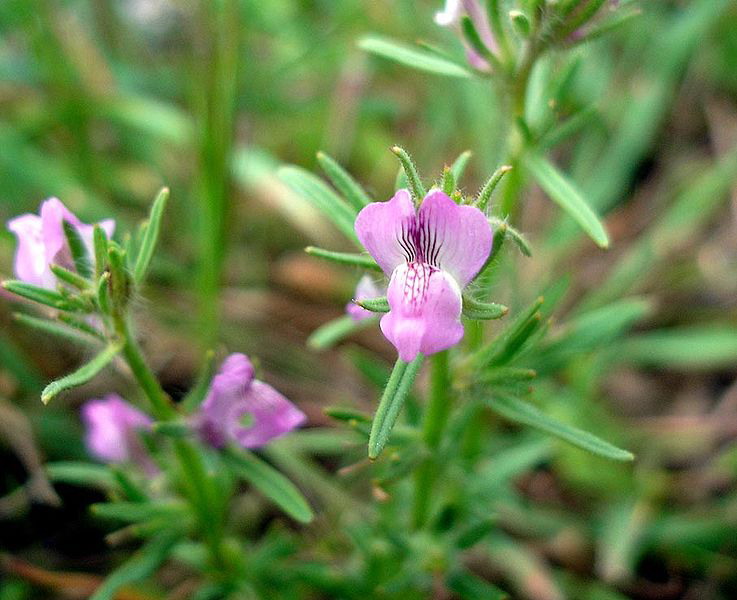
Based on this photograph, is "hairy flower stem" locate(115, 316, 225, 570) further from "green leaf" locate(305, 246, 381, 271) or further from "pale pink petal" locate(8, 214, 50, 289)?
"green leaf" locate(305, 246, 381, 271)

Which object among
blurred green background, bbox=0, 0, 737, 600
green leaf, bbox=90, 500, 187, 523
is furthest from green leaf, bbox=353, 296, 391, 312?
green leaf, bbox=90, 500, 187, 523

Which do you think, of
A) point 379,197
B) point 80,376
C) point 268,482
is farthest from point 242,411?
point 379,197

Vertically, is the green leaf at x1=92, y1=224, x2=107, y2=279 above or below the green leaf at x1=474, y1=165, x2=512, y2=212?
below

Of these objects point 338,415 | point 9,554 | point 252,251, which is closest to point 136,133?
point 252,251

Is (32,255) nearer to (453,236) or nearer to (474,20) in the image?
(453,236)

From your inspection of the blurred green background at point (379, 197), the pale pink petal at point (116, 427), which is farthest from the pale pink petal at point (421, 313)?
the pale pink petal at point (116, 427)

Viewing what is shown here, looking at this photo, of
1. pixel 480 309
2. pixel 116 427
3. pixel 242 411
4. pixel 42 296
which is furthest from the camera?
pixel 116 427

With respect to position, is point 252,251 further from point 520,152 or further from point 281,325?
point 520,152
